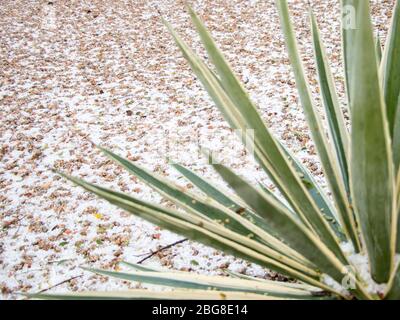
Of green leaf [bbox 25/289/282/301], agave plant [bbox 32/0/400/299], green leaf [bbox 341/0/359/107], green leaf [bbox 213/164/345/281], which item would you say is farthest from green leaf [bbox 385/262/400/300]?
green leaf [bbox 341/0/359/107]

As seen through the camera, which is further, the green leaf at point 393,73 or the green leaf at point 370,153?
the green leaf at point 393,73

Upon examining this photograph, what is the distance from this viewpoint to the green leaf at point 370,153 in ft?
2.18

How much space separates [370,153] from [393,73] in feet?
1.83

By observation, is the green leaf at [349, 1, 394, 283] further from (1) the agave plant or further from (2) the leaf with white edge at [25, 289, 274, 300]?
(2) the leaf with white edge at [25, 289, 274, 300]

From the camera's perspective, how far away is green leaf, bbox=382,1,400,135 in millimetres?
1123

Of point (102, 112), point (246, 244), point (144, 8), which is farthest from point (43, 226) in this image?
point (144, 8)

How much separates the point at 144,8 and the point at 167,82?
318 centimetres

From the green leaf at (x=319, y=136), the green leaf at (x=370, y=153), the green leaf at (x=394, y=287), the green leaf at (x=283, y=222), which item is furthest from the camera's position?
the green leaf at (x=319, y=136)

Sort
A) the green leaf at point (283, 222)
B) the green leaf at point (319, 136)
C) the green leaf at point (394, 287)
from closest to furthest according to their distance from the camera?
the green leaf at point (283, 222), the green leaf at point (394, 287), the green leaf at point (319, 136)

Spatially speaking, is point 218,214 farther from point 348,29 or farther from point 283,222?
point 348,29

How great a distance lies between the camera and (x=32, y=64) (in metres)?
5.84

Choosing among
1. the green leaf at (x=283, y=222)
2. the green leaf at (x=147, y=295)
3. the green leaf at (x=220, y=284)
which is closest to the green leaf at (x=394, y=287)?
the green leaf at (x=283, y=222)

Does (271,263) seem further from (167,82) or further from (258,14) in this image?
(258,14)

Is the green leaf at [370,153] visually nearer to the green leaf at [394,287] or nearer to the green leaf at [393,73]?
the green leaf at [394,287]
